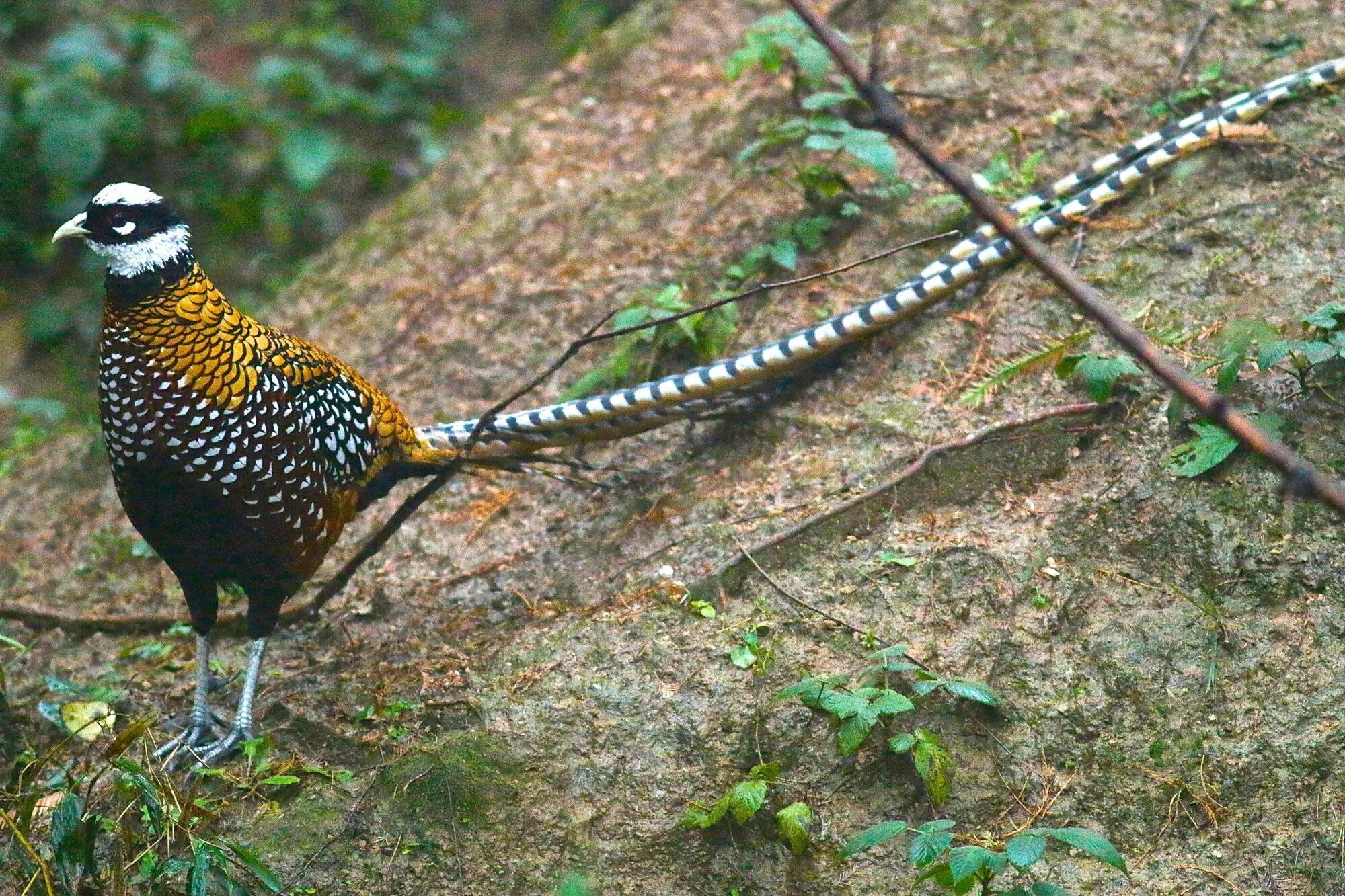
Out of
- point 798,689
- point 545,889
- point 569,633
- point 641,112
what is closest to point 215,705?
point 569,633

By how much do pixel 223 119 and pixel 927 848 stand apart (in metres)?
8.82

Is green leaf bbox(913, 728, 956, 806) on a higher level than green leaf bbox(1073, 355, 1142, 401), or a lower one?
lower

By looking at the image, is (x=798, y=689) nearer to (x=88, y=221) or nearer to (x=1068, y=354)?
(x=1068, y=354)

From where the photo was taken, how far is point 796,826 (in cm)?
393

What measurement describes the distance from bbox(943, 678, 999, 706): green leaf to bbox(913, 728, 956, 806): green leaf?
17 centimetres

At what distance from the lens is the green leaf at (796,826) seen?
3928 millimetres

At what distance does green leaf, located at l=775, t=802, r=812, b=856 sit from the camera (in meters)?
3.93

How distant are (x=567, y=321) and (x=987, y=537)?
285 cm

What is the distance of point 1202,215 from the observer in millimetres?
5496

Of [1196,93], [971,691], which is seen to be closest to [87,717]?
[971,691]

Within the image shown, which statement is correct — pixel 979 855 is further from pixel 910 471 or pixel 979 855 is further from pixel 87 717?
pixel 87 717

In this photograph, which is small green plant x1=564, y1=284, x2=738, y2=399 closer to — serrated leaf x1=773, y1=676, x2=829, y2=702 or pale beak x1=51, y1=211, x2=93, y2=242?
serrated leaf x1=773, y1=676, x2=829, y2=702

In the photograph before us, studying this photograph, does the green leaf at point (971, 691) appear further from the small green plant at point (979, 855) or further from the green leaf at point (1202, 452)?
the green leaf at point (1202, 452)

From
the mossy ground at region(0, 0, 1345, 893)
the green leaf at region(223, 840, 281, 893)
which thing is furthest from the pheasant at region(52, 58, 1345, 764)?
the green leaf at region(223, 840, 281, 893)
